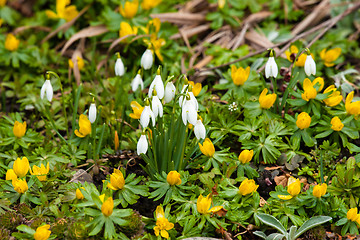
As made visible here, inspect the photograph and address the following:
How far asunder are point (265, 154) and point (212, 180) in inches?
16.1

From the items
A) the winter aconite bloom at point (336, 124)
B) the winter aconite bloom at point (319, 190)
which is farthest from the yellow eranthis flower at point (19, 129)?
the winter aconite bloom at point (336, 124)

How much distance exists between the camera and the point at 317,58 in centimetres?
370

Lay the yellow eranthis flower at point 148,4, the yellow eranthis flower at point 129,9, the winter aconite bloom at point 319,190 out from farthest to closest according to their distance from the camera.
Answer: the yellow eranthis flower at point 148,4, the yellow eranthis flower at point 129,9, the winter aconite bloom at point 319,190

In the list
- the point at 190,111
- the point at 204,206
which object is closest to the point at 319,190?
the point at 204,206

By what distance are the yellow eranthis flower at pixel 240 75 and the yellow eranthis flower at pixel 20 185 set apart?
167 centimetres

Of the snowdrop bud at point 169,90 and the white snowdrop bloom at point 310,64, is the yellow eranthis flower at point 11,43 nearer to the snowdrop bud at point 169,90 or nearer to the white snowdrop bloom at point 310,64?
the snowdrop bud at point 169,90

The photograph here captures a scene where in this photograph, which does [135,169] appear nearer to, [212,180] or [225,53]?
[212,180]

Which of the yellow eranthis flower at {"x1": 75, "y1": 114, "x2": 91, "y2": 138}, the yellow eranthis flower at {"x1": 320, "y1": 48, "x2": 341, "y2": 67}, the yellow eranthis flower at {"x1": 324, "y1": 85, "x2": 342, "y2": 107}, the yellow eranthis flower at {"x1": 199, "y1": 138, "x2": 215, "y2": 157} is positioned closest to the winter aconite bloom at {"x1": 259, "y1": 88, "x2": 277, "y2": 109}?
the yellow eranthis flower at {"x1": 324, "y1": 85, "x2": 342, "y2": 107}

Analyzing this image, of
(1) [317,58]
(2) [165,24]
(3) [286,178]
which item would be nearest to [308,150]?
(3) [286,178]

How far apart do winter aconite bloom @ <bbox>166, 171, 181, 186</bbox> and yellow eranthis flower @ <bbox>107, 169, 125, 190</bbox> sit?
276 mm

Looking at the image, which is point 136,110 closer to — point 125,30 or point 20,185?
point 20,185

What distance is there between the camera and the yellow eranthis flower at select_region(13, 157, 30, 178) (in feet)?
8.34

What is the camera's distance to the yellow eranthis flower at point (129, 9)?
154 inches

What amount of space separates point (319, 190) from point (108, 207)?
1.23 meters
